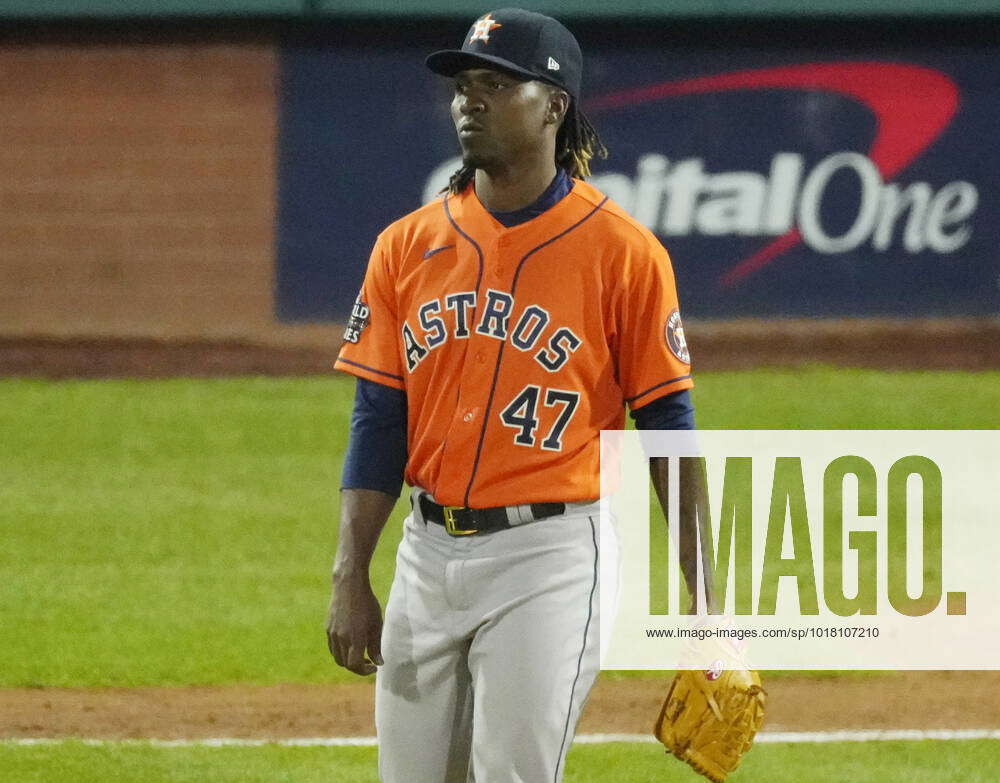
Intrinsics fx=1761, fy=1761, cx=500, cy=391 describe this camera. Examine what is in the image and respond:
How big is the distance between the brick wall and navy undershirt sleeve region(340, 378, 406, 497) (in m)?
13.7

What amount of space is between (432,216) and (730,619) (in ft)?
3.37

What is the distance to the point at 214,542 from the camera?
32.5 ft

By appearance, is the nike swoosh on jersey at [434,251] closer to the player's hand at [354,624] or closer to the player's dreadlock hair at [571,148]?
the player's dreadlock hair at [571,148]

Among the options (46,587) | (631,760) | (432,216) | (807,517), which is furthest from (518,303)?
(807,517)

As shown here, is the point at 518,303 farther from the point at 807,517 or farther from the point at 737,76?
the point at 737,76

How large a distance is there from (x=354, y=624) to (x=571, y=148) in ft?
3.66

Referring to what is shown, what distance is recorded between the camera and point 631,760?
5945 millimetres

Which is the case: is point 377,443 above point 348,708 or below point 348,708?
above

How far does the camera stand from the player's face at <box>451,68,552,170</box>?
3.49 metres

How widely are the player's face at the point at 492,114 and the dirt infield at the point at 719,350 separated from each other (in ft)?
42.7

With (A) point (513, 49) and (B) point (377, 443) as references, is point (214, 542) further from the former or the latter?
(A) point (513, 49)

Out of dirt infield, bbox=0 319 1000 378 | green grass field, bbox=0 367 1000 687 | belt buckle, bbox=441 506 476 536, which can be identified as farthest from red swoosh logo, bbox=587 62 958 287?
belt buckle, bbox=441 506 476 536

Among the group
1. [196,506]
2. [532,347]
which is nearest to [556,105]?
[532,347]

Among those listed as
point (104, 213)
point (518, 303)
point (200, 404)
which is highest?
point (518, 303)
